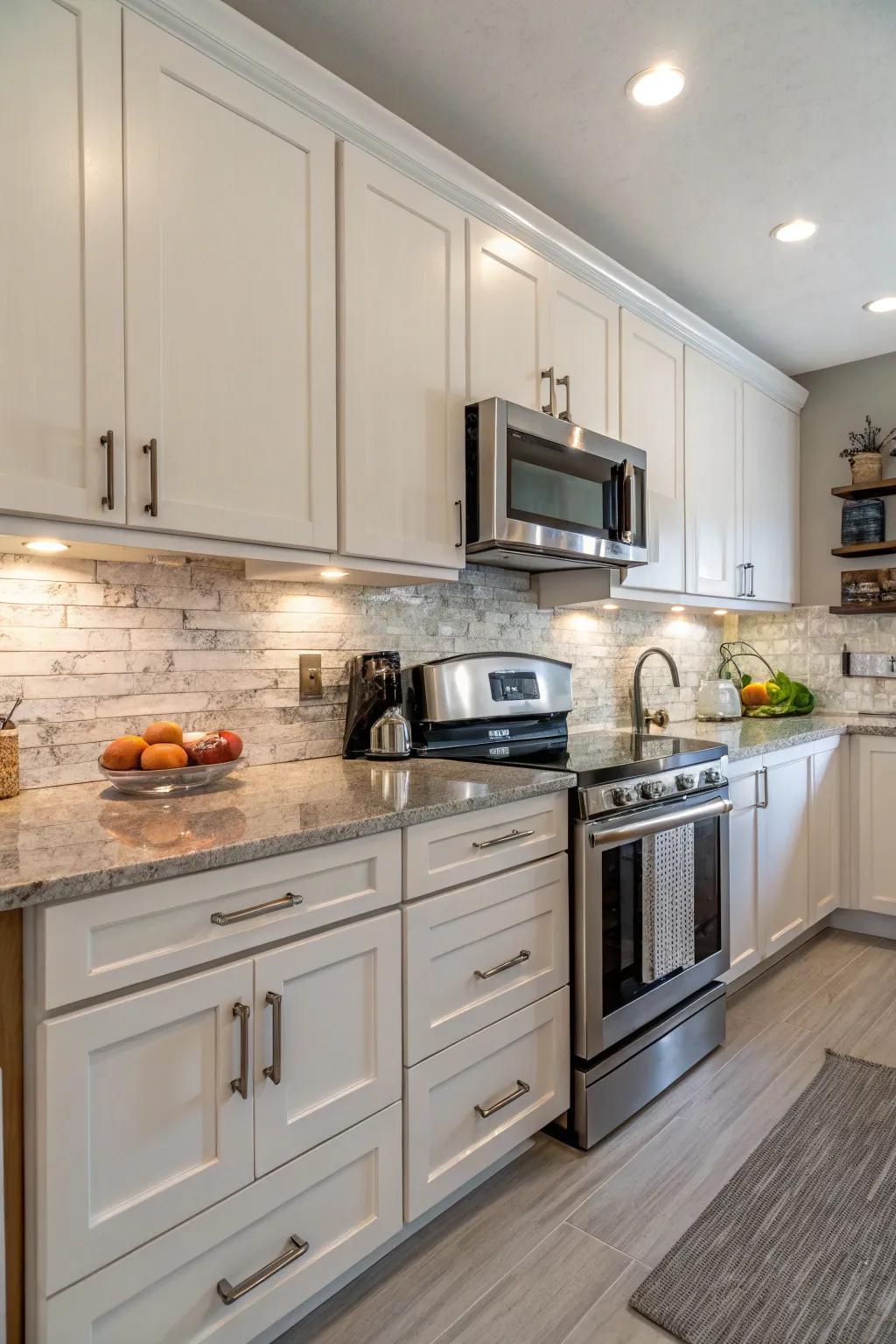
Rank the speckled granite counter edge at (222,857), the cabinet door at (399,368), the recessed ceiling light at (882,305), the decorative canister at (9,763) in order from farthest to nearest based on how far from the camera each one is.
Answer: the recessed ceiling light at (882,305) < the cabinet door at (399,368) < the decorative canister at (9,763) < the speckled granite counter edge at (222,857)

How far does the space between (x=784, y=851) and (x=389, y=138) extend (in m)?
2.73

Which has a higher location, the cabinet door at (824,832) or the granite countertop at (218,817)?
the granite countertop at (218,817)

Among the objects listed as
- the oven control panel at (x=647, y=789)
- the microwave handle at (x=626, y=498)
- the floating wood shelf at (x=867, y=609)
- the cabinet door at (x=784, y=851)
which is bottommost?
the cabinet door at (x=784, y=851)

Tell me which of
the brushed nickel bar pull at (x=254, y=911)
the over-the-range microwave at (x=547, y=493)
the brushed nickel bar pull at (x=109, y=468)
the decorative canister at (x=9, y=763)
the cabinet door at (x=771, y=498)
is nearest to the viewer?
the brushed nickel bar pull at (x=254, y=911)

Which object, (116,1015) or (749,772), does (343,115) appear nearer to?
(116,1015)

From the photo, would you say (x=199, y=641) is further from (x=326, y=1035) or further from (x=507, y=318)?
(x=507, y=318)

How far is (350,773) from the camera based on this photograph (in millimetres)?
1890

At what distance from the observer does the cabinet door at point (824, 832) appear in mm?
3256

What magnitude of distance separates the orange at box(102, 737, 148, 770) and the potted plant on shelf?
343 cm

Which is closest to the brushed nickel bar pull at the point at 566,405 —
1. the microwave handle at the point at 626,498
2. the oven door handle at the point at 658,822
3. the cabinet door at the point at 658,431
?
the microwave handle at the point at 626,498

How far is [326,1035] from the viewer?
1.35 m

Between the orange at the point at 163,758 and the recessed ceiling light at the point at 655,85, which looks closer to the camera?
the orange at the point at 163,758

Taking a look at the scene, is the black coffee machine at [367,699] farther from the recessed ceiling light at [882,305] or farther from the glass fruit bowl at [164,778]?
the recessed ceiling light at [882,305]

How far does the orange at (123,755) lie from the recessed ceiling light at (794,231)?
8.41 ft
